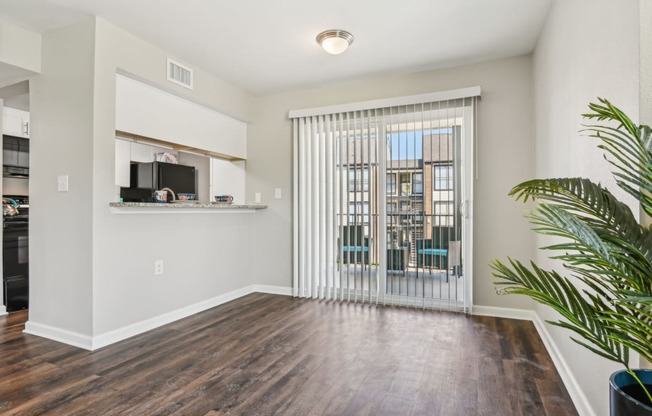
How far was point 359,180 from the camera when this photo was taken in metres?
3.82

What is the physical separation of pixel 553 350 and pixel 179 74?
3714 mm

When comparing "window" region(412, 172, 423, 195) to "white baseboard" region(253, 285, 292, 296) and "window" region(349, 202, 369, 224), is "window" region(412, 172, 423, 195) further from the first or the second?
"white baseboard" region(253, 285, 292, 296)

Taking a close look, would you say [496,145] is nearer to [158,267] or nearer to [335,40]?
[335,40]

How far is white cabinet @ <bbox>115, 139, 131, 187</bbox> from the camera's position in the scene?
13.6 ft

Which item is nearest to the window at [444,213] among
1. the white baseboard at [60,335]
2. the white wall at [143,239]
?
the white wall at [143,239]

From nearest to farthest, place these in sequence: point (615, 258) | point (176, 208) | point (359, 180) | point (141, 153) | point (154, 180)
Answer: point (615, 258)
point (176, 208)
point (359, 180)
point (154, 180)
point (141, 153)

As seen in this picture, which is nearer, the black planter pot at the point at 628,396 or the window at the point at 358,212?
the black planter pot at the point at 628,396

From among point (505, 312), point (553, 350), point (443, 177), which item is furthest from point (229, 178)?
point (553, 350)

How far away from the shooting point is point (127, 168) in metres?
4.27

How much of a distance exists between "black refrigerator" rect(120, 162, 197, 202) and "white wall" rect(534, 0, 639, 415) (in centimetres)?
373

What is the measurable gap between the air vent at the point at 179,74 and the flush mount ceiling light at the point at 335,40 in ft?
4.34

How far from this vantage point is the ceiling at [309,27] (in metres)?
2.46

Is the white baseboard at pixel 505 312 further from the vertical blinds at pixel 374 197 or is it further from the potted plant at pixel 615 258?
the potted plant at pixel 615 258

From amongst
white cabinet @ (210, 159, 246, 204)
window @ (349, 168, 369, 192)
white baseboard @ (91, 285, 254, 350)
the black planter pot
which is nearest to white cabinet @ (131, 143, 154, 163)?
white cabinet @ (210, 159, 246, 204)
